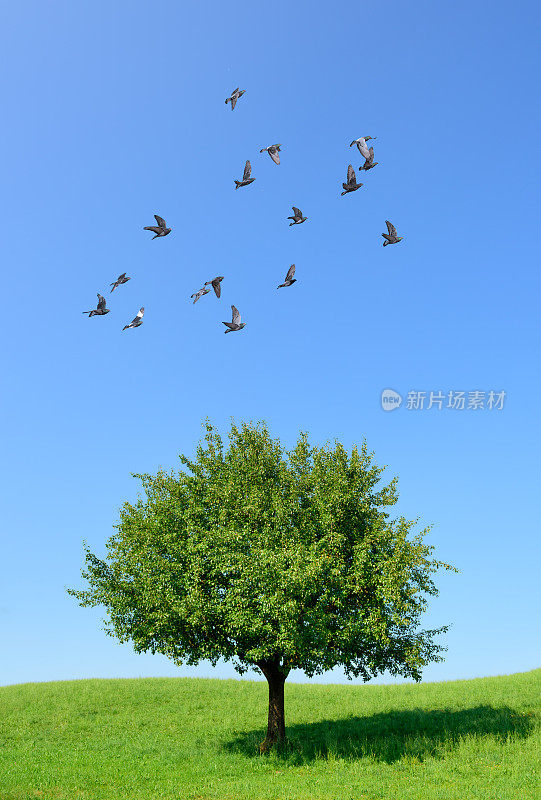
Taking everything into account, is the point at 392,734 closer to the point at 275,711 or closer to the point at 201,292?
the point at 275,711

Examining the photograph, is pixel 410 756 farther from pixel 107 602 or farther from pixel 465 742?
pixel 107 602

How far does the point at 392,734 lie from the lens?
3444cm

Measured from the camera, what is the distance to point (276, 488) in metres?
32.9

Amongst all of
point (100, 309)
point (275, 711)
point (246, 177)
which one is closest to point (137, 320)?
point (100, 309)

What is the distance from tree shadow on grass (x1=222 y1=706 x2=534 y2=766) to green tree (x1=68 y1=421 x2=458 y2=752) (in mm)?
2235

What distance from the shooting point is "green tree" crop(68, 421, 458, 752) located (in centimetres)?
2816

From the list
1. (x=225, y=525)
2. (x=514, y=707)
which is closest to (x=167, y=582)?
(x=225, y=525)

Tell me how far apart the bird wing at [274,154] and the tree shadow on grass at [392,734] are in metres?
28.2

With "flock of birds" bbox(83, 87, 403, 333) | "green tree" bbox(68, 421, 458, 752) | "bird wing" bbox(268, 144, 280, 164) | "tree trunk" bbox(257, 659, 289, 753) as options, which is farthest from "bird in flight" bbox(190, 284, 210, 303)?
"tree trunk" bbox(257, 659, 289, 753)

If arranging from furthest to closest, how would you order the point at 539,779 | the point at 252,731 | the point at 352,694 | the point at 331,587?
1. the point at 352,694
2. the point at 252,731
3. the point at 331,587
4. the point at 539,779

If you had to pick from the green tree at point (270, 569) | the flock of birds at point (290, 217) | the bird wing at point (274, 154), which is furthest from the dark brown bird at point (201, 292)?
the green tree at point (270, 569)

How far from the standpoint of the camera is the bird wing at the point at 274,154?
24.1m

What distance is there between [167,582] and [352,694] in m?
26.9

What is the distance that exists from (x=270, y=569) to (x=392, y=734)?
14.9 m
